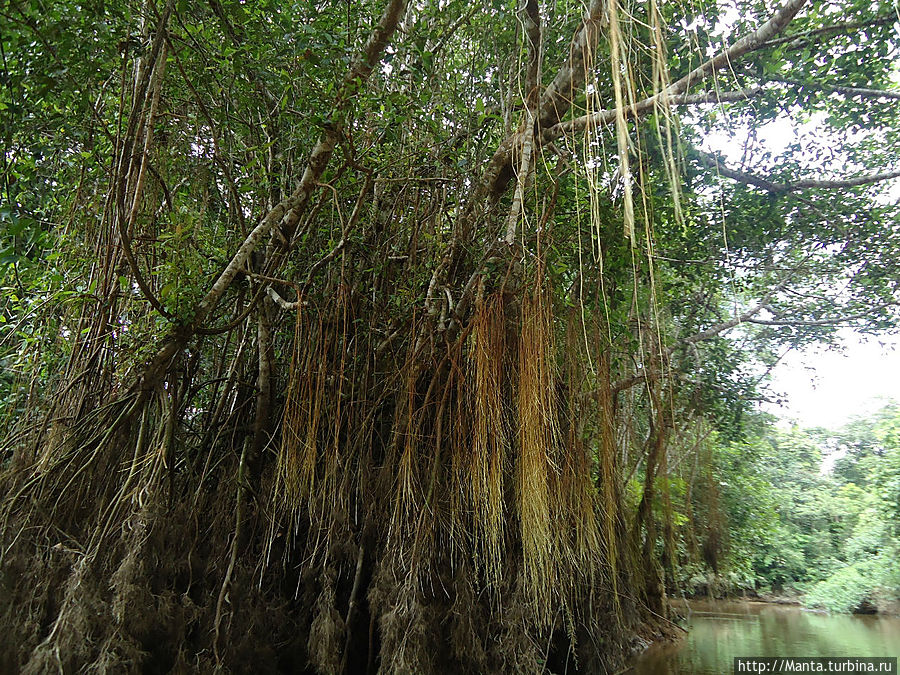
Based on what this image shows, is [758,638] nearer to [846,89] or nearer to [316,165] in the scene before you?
[846,89]

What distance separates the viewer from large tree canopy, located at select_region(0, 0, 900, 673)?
2133 mm

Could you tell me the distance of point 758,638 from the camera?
18.5ft

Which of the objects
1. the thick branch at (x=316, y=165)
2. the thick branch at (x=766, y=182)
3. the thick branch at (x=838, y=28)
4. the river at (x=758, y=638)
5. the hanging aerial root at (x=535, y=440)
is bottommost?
the river at (x=758, y=638)

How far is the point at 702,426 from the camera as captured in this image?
19.6ft

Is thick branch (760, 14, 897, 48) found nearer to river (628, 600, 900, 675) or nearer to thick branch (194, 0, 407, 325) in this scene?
thick branch (194, 0, 407, 325)

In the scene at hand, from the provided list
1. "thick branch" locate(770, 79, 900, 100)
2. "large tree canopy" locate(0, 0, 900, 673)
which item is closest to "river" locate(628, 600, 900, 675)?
"large tree canopy" locate(0, 0, 900, 673)

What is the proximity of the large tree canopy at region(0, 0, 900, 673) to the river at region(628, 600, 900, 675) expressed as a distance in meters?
1.07

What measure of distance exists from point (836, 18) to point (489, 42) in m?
1.99

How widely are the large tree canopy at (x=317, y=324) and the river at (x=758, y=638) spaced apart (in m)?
1.07

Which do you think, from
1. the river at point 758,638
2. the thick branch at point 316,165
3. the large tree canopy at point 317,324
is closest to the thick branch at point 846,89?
the large tree canopy at point 317,324

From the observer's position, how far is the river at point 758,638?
4344 millimetres

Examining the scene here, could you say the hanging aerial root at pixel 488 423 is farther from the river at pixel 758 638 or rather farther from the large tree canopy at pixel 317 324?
the river at pixel 758 638

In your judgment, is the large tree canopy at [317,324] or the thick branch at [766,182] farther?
the thick branch at [766,182]

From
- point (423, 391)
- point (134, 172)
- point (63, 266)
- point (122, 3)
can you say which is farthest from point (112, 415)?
point (122, 3)
